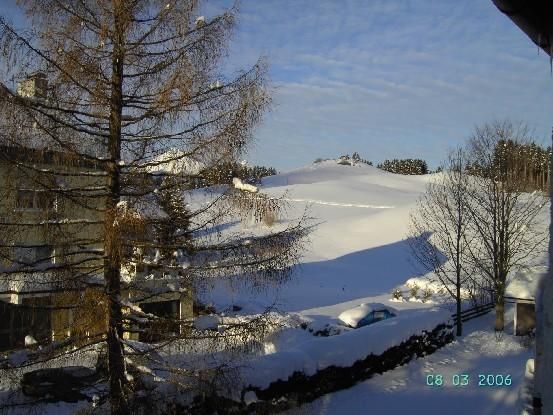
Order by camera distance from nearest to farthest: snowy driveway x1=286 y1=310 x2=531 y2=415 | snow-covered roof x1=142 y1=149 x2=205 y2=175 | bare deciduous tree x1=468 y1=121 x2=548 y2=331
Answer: snow-covered roof x1=142 y1=149 x2=205 y2=175 < snowy driveway x1=286 y1=310 x2=531 y2=415 < bare deciduous tree x1=468 y1=121 x2=548 y2=331

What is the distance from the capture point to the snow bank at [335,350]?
10711mm

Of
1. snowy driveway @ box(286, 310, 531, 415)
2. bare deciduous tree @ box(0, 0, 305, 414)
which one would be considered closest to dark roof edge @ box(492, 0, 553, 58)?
bare deciduous tree @ box(0, 0, 305, 414)

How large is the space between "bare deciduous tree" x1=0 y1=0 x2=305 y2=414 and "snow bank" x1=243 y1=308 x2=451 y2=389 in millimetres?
3503

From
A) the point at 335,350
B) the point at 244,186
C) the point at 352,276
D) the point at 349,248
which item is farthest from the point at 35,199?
the point at 349,248

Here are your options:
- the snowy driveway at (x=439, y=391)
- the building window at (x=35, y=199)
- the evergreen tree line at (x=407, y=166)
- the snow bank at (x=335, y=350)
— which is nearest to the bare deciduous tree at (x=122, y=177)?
the building window at (x=35, y=199)

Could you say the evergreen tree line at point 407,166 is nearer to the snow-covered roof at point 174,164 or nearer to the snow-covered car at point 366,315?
the snow-covered car at point 366,315

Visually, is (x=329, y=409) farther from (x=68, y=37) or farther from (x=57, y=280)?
(x=68, y=37)

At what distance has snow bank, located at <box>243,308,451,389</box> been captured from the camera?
35.1ft

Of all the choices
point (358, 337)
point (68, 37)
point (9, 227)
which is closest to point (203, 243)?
point (9, 227)

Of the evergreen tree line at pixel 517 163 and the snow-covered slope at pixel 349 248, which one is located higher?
the evergreen tree line at pixel 517 163

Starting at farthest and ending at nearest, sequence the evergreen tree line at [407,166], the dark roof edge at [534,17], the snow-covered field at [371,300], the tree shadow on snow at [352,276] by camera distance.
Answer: the evergreen tree line at [407,166]
the tree shadow on snow at [352,276]
the snow-covered field at [371,300]
the dark roof edge at [534,17]

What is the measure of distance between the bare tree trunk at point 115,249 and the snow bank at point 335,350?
3620 mm

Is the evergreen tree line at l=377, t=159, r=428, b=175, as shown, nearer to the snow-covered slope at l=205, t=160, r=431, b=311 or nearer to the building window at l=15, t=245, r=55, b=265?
the snow-covered slope at l=205, t=160, r=431, b=311

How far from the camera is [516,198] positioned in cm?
2061
